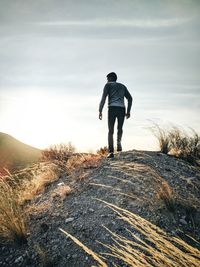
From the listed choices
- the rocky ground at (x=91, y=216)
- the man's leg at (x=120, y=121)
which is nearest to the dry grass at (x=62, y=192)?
the rocky ground at (x=91, y=216)

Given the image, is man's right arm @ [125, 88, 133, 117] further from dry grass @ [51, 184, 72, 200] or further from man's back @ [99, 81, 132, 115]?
dry grass @ [51, 184, 72, 200]

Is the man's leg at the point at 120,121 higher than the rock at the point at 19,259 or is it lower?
higher

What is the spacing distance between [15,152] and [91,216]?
1544 centimetres

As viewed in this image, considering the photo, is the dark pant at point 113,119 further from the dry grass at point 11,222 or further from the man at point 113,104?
the dry grass at point 11,222

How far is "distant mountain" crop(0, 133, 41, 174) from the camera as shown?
17.5 meters

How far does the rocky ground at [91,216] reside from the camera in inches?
173

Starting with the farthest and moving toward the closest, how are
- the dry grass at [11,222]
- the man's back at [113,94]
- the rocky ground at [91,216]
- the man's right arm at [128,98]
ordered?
the man's right arm at [128,98]
the man's back at [113,94]
the dry grass at [11,222]
the rocky ground at [91,216]

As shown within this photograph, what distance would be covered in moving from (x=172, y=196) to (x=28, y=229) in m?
2.63

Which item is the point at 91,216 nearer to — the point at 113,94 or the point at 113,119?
the point at 113,119

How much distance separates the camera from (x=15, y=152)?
19.6 metres

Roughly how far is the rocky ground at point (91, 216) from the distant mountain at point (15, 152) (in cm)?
1042

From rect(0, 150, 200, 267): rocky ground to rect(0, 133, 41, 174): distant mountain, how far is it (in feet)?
34.2

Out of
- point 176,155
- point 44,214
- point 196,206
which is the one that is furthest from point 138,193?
point 176,155

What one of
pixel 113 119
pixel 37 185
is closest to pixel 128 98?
pixel 113 119
